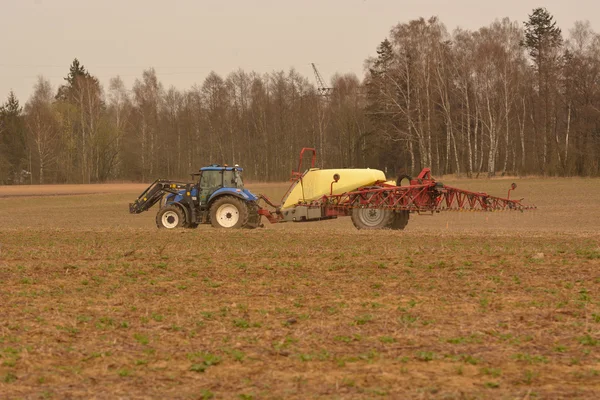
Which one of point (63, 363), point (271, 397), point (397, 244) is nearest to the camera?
point (271, 397)

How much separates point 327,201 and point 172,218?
14.8 ft

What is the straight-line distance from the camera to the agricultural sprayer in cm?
2292

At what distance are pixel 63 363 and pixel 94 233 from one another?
1458cm

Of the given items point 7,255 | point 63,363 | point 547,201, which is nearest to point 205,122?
point 547,201

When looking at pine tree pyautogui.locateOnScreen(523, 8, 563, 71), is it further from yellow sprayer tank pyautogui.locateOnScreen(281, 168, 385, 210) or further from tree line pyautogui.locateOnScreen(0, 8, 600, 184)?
yellow sprayer tank pyautogui.locateOnScreen(281, 168, 385, 210)

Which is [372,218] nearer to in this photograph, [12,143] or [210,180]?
[210,180]

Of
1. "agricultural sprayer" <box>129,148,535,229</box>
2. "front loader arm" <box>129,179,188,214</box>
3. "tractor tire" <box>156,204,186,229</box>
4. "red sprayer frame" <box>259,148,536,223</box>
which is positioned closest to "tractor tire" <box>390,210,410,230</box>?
"agricultural sprayer" <box>129,148,535,229</box>

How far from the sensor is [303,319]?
1049cm

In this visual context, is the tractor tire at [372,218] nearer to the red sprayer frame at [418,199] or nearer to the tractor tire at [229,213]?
the red sprayer frame at [418,199]

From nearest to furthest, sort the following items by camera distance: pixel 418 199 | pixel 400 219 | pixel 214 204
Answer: pixel 418 199 → pixel 214 204 → pixel 400 219

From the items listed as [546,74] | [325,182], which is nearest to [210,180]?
[325,182]

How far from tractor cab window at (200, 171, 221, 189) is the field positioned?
4.26m

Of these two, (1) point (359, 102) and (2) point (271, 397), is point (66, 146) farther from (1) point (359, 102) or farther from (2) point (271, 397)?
(2) point (271, 397)

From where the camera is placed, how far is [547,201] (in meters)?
37.8
